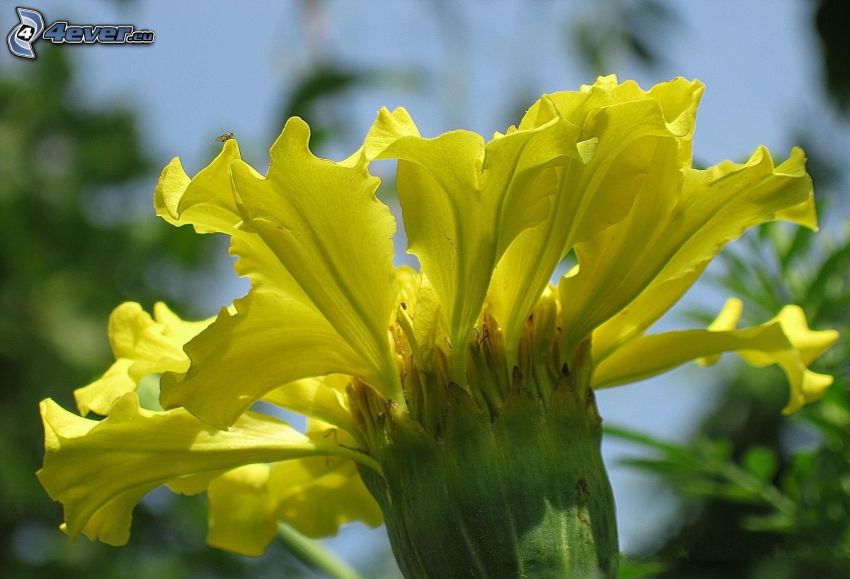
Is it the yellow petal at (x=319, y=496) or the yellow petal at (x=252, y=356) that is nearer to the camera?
the yellow petal at (x=252, y=356)

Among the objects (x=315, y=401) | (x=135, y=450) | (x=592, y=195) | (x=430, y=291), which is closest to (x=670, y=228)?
(x=592, y=195)

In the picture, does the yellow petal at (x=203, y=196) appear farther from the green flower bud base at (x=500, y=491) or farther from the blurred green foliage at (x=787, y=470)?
the blurred green foliage at (x=787, y=470)

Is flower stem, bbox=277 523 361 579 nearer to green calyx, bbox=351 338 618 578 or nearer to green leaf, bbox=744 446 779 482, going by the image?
green calyx, bbox=351 338 618 578

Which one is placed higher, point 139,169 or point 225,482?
point 139,169

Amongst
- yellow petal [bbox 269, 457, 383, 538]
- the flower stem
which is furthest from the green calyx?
the flower stem

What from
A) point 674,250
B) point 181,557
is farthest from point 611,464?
point 181,557

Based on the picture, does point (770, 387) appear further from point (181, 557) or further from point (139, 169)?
point (139, 169)

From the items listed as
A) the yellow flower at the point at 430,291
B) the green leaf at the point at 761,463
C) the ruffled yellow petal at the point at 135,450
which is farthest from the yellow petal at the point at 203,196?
the green leaf at the point at 761,463
